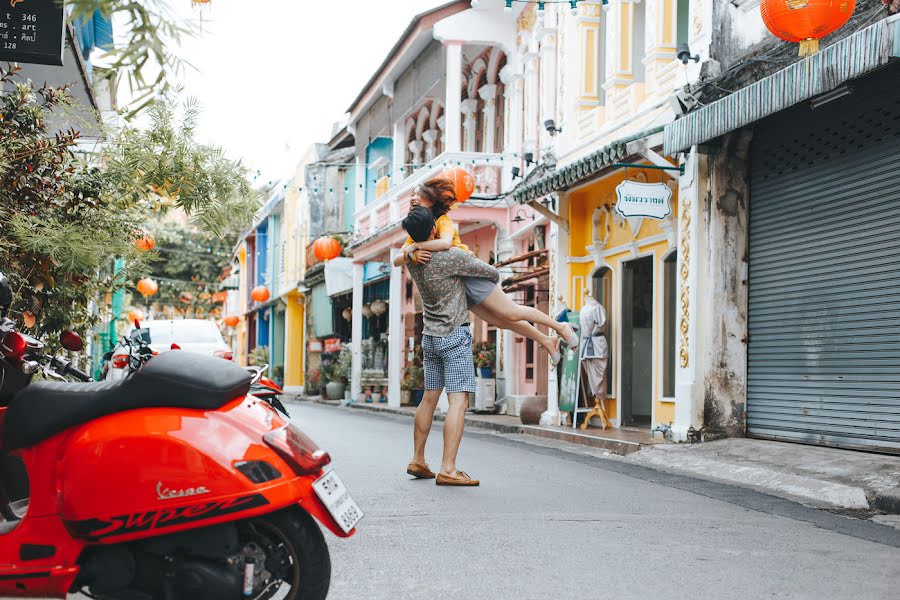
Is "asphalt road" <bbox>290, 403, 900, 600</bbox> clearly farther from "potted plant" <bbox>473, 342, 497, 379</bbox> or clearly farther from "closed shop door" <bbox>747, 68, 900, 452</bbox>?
"potted plant" <bbox>473, 342, 497, 379</bbox>

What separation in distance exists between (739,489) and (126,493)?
5877 millimetres

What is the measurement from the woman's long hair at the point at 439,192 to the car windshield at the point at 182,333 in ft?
36.3

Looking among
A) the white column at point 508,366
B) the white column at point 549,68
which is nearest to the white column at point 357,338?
the white column at point 508,366

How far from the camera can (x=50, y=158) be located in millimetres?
7133

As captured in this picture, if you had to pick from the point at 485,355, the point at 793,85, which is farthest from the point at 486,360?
the point at 793,85

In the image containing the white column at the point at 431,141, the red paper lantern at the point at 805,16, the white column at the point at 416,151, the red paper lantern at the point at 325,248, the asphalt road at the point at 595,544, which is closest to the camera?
the asphalt road at the point at 595,544

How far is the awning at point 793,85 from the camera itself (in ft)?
28.0

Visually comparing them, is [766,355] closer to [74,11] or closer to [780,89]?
[780,89]

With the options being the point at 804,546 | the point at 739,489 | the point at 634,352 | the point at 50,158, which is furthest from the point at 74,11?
the point at 634,352

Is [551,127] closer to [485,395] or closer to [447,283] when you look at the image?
[485,395]

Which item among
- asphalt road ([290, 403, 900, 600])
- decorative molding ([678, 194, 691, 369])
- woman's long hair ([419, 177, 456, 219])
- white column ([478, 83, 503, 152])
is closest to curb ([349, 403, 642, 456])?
decorative molding ([678, 194, 691, 369])

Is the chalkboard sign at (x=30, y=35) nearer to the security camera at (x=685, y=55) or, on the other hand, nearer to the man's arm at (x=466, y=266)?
the man's arm at (x=466, y=266)

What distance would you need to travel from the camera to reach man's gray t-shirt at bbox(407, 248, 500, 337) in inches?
291

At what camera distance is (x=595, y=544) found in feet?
17.6
